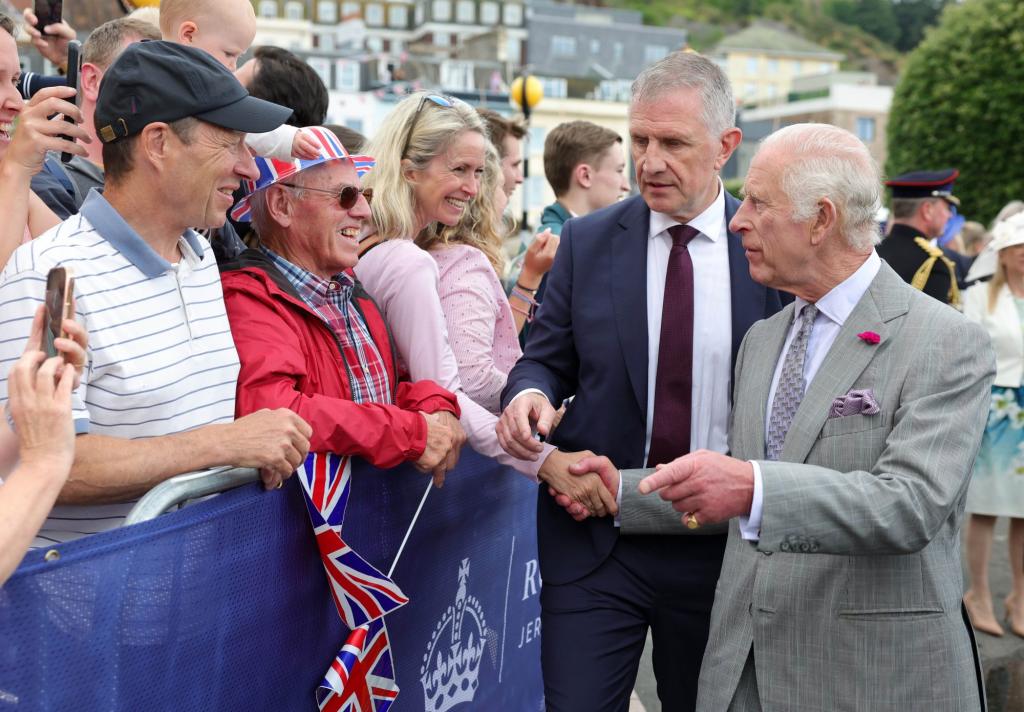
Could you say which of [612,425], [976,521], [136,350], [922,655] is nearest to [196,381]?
[136,350]

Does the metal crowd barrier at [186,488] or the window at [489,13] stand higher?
the metal crowd barrier at [186,488]

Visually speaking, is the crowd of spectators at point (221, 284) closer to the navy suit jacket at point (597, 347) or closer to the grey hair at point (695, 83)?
the navy suit jacket at point (597, 347)

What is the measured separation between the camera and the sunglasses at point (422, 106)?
373 centimetres

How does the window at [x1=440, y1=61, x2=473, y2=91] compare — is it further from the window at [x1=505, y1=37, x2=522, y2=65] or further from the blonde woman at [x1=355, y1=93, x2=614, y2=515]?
the blonde woman at [x1=355, y1=93, x2=614, y2=515]

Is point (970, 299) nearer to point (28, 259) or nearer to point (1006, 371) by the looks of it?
point (1006, 371)

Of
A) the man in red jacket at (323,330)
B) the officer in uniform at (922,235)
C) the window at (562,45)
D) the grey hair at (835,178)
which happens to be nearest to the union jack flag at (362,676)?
the man in red jacket at (323,330)

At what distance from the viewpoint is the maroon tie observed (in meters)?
3.14

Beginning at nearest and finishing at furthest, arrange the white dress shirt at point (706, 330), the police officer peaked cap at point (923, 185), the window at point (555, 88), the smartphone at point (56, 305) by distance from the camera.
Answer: the smartphone at point (56, 305), the white dress shirt at point (706, 330), the police officer peaked cap at point (923, 185), the window at point (555, 88)

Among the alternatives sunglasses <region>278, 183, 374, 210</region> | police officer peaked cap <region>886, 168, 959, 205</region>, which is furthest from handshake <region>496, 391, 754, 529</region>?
police officer peaked cap <region>886, 168, 959, 205</region>

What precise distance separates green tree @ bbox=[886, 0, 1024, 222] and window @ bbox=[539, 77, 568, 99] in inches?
948

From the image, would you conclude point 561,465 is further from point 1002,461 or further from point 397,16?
point 397,16

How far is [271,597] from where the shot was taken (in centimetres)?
238

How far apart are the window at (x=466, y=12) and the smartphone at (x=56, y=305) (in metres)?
89.7

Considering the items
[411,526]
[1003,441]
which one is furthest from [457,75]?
[411,526]
